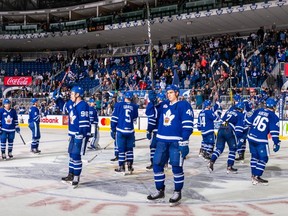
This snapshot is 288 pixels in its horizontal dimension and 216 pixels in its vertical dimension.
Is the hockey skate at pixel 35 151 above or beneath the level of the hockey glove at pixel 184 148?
A: beneath

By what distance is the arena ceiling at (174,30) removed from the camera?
79.3 feet

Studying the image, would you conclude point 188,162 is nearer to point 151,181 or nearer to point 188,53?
point 151,181

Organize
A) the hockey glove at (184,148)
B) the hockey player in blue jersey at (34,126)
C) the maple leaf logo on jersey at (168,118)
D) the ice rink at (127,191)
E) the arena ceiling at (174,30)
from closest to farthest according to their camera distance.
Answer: the ice rink at (127,191), the hockey glove at (184,148), the maple leaf logo on jersey at (168,118), the hockey player in blue jersey at (34,126), the arena ceiling at (174,30)

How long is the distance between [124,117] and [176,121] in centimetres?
272

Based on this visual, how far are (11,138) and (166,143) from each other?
20.1ft

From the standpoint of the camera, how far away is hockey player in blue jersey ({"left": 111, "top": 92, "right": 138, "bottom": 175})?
27.8 feet

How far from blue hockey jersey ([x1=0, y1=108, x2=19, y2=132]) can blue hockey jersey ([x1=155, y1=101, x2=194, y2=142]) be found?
5.93 m

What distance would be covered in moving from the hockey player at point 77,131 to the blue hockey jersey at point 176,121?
157 cm

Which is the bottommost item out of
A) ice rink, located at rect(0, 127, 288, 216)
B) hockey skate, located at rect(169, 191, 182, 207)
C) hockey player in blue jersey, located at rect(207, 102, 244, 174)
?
ice rink, located at rect(0, 127, 288, 216)

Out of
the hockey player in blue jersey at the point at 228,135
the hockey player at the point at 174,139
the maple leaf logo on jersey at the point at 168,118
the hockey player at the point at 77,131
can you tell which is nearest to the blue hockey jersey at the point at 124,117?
the hockey player at the point at 77,131

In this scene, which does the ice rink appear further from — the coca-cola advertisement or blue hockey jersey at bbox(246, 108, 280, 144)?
the coca-cola advertisement

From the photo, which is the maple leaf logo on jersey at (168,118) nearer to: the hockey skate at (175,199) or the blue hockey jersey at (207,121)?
the hockey skate at (175,199)

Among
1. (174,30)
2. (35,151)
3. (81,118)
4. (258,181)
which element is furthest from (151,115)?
(174,30)

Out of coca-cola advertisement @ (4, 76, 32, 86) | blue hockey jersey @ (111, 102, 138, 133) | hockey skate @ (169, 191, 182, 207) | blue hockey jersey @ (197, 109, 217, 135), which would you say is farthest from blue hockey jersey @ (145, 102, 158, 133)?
coca-cola advertisement @ (4, 76, 32, 86)
